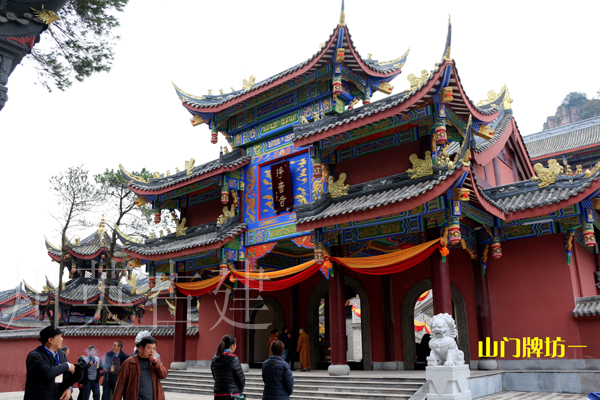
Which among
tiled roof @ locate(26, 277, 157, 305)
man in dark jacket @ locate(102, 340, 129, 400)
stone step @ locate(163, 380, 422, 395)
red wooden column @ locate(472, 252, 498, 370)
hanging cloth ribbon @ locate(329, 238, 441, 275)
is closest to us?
man in dark jacket @ locate(102, 340, 129, 400)

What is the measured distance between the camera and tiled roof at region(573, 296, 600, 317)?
1007 cm

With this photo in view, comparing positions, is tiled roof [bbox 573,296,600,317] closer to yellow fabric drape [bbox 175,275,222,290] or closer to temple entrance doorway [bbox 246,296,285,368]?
temple entrance doorway [bbox 246,296,285,368]

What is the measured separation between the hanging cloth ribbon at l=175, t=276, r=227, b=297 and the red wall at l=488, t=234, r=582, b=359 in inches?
299

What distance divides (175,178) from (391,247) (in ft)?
25.6

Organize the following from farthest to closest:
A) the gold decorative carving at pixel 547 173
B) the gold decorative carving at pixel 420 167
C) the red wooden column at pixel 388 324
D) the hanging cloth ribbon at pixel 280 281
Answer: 1. the red wooden column at pixel 388 324
2. the hanging cloth ribbon at pixel 280 281
3. the gold decorative carving at pixel 547 173
4. the gold decorative carving at pixel 420 167

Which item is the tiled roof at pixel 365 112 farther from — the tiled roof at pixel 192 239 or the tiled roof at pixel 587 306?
the tiled roof at pixel 587 306

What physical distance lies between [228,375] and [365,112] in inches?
296

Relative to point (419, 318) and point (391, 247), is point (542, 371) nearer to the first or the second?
point (391, 247)

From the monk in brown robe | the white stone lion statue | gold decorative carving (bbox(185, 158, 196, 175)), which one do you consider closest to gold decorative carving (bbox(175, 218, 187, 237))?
gold decorative carving (bbox(185, 158, 196, 175))

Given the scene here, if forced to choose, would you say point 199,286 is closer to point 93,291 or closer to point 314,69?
point 314,69

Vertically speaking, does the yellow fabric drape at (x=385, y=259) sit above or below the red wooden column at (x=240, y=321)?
above

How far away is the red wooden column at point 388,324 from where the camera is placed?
1288cm

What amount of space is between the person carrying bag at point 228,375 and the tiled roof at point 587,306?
26.6 feet

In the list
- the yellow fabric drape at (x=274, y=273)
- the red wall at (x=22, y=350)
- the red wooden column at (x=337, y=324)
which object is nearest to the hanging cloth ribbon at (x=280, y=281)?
the yellow fabric drape at (x=274, y=273)
